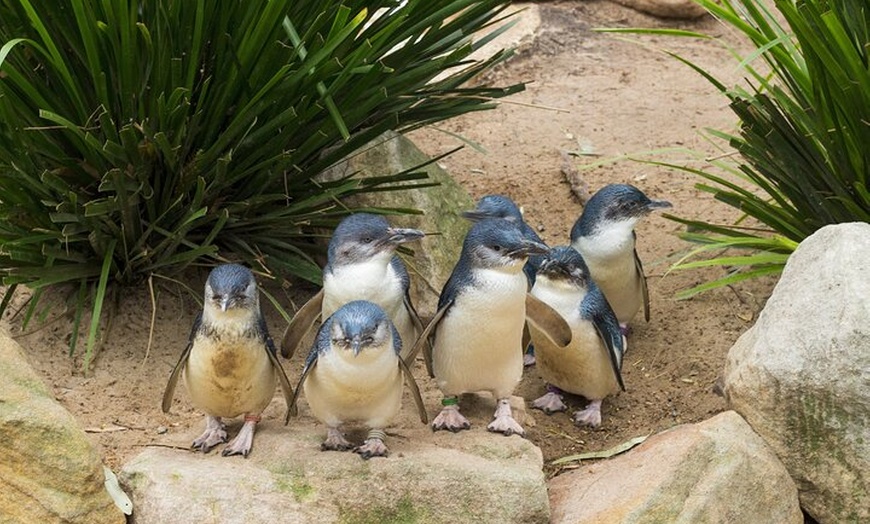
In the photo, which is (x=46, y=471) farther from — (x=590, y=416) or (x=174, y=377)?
(x=590, y=416)

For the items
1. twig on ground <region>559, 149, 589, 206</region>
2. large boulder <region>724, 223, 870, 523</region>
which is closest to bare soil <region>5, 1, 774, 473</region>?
twig on ground <region>559, 149, 589, 206</region>

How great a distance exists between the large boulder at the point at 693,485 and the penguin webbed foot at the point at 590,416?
0.74 m

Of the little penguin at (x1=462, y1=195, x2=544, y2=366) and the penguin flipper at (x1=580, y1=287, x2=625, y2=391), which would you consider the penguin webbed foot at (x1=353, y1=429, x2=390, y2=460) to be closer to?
the penguin flipper at (x1=580, y1=287, x2=625, y2=391)

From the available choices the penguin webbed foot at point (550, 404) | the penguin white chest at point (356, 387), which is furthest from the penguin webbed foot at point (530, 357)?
the penguin white chest at point (356, 387)

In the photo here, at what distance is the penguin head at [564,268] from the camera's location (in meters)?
4.82

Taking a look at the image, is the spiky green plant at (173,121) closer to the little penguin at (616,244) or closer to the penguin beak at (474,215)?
the penguin beak at (474,215)

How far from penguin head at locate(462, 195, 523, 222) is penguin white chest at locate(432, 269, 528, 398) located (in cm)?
111

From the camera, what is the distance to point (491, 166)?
6.88 m

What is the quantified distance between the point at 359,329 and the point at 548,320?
3.53 feet

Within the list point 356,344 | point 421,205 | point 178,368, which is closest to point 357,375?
point 356,344

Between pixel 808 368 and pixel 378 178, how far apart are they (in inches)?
73.5

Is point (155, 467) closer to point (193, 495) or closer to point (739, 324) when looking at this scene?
point (193, 495)

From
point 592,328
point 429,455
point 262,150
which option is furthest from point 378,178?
point 429,455

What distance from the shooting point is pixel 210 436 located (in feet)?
13.8
